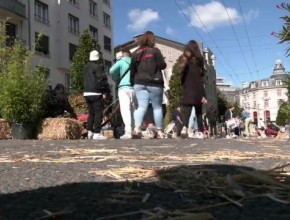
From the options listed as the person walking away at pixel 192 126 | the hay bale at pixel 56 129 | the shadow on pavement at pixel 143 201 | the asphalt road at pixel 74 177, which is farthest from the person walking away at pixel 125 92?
the shadow on pavement at pixel 143 201

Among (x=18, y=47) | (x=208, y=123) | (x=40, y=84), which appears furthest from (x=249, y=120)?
(x=40, y=84)

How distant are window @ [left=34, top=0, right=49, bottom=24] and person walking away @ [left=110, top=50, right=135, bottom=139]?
34.3 meters

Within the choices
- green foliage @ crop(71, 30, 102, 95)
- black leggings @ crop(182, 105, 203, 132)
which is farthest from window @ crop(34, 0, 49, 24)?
black leggings @ crop(182, 105, 203, 132)

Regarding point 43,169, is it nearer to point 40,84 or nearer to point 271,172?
point 271,172

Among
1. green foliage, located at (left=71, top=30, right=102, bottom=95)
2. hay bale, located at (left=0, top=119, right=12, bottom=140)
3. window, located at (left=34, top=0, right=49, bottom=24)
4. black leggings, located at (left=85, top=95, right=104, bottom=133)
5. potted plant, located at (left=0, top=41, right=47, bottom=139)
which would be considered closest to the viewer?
black leggings, located at (left=85, top=95, right=104, bottom=133)

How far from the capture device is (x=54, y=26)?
45.8m

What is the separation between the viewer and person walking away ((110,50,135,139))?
10.1 metres

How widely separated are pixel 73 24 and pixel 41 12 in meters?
6.19

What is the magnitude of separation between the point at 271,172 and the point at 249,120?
26.7 m

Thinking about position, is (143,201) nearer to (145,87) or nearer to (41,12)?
(145,87)

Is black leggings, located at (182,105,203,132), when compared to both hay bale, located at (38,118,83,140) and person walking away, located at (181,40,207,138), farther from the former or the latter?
hay bale, located at (38,118,83,140)

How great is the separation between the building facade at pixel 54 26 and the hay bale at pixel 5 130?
915 inches

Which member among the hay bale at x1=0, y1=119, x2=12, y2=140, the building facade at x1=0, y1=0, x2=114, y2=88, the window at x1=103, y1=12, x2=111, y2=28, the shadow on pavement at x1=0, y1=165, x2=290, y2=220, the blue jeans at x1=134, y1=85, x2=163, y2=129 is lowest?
the shadow on pavement at x1=0, y1=165, x2=290, y2=220

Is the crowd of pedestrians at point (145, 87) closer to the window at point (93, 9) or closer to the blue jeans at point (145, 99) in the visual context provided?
the blue jeans at point (145, 99)
